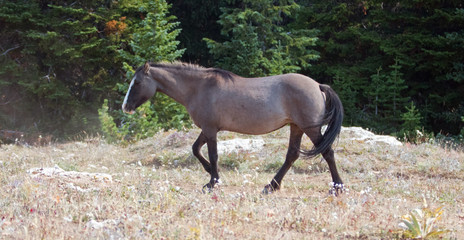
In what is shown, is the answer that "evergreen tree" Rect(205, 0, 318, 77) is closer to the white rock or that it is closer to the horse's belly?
the white rock

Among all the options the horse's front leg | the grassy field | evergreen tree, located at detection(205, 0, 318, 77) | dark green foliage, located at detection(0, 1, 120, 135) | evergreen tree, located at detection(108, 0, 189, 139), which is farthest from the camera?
dark green foliage, located at detection(0, 1, 120, 135)

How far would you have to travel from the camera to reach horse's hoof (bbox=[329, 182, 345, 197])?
6.45m

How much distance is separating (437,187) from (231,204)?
3930 millimetres

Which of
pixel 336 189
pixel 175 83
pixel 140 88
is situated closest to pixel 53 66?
pixel 140 88

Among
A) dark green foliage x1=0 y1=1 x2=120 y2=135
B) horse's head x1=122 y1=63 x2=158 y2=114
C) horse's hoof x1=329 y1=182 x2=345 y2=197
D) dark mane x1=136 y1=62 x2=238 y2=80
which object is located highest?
dark mane x1=136 y1=62 x2=238 y2=80

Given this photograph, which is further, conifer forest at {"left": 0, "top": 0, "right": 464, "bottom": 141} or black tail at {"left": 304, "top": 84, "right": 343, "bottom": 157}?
conifer forest at {"left": 0, "top": 0, "right": 464, "bottom": 141}

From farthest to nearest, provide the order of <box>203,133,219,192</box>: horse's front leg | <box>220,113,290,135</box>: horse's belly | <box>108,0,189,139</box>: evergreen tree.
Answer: <box>108,0,189,139</box>: evergreen tree → <box>203,133,219,192</box>: horse's front leg → <box>220,113,290,135</box>: horse's belly

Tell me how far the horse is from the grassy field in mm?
754

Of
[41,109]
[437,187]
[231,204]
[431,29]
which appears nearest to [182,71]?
[231,204]

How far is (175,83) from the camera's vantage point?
7703 millimetres

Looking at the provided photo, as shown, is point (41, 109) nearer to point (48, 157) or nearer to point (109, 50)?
point (109, 50)

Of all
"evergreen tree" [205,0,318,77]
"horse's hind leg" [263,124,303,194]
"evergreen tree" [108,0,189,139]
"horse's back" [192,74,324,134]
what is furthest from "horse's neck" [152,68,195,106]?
"evergreen tree" [205,0,318,77]

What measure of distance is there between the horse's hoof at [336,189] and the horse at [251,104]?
0.02 metres

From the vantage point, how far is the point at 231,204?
5.45m
